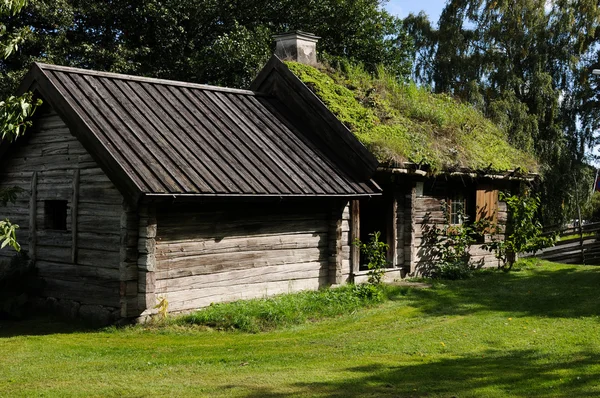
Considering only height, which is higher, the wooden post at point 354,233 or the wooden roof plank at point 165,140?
the wooden roof plank at point 165,140

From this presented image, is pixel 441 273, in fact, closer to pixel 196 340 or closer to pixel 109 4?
pixel 196 340

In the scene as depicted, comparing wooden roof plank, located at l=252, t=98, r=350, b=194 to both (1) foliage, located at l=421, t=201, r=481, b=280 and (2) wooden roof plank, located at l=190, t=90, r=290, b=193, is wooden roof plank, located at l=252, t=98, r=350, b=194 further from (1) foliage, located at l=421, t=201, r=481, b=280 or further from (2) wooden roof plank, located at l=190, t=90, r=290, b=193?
(1) foliage, located at l=421, t=201, r=481, b=280

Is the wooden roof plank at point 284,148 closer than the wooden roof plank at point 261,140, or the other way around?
the wooden roof plank at point 261,140

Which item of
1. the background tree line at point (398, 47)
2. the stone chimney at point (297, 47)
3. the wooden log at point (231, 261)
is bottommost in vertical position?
the wooden log at point (231, 261)

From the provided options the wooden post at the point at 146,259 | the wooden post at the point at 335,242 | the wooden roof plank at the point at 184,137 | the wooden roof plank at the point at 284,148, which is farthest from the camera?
the wooden post at the point at 335,242

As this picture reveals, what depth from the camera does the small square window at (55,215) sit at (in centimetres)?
1332

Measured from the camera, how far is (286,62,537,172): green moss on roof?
16000 mm

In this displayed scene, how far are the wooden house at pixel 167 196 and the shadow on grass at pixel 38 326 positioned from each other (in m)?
0.31

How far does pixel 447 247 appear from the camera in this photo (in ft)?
58.4

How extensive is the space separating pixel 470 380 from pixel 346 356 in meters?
1.96

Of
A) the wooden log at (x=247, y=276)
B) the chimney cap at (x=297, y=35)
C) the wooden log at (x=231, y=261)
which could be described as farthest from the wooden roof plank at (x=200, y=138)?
the chimney cap at (x=297, y=35)

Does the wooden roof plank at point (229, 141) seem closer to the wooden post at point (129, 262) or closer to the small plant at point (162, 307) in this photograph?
the wooden post at point (129, 262)

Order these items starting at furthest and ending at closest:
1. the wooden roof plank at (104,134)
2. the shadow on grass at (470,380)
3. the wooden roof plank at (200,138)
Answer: the wooden roof plank at (200,138) < the wooden roof plank at (104,134) < the shadow on grass at (470,380)

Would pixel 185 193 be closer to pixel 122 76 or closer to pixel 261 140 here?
pixel 261 140
